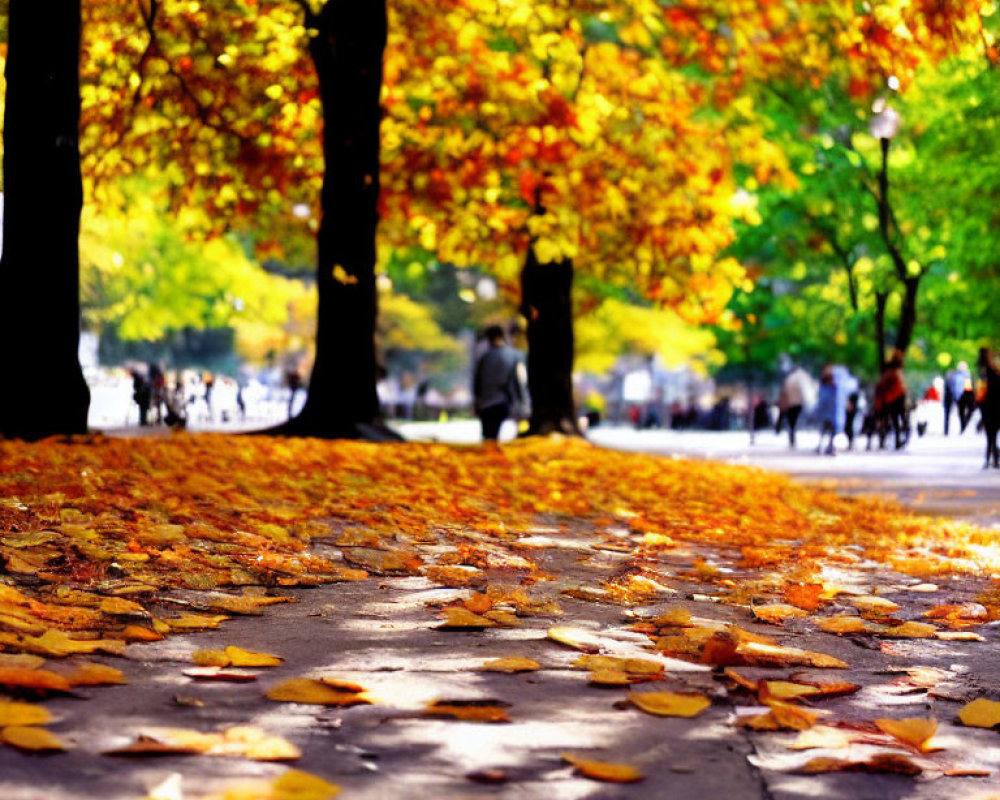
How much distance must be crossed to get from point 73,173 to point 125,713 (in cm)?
912

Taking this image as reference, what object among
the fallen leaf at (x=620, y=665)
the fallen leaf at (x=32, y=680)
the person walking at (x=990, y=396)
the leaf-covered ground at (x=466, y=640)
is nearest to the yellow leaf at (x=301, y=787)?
the leaf-covered ground at (x=466, y=640)

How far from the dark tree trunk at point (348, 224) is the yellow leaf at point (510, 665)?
11.0m

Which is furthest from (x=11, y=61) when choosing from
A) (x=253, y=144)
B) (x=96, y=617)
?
(x=96, y=617)

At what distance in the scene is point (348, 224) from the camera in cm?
1552

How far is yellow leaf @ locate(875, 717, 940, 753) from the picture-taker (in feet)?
12.2

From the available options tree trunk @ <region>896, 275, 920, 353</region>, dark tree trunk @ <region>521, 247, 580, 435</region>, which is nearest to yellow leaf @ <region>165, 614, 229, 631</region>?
dark tree trunk @ <region>521, 247, 580, 435</region>

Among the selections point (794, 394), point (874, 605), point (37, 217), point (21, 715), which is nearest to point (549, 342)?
point (794, 394)

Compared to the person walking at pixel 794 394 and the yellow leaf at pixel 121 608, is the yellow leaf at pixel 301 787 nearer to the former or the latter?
the yellow leaf at pixel 121 608

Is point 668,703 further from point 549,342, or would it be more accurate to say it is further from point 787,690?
point 549,342

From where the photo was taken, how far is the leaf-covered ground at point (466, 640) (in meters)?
3.31

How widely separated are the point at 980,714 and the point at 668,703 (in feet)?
3.02

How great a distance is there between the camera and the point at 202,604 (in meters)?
5.24

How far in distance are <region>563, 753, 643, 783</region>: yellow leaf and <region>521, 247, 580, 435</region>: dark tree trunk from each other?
19143mm

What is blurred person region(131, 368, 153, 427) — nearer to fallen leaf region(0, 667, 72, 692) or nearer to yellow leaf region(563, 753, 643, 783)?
fallen leaf region(0, 667, 72, 692)
